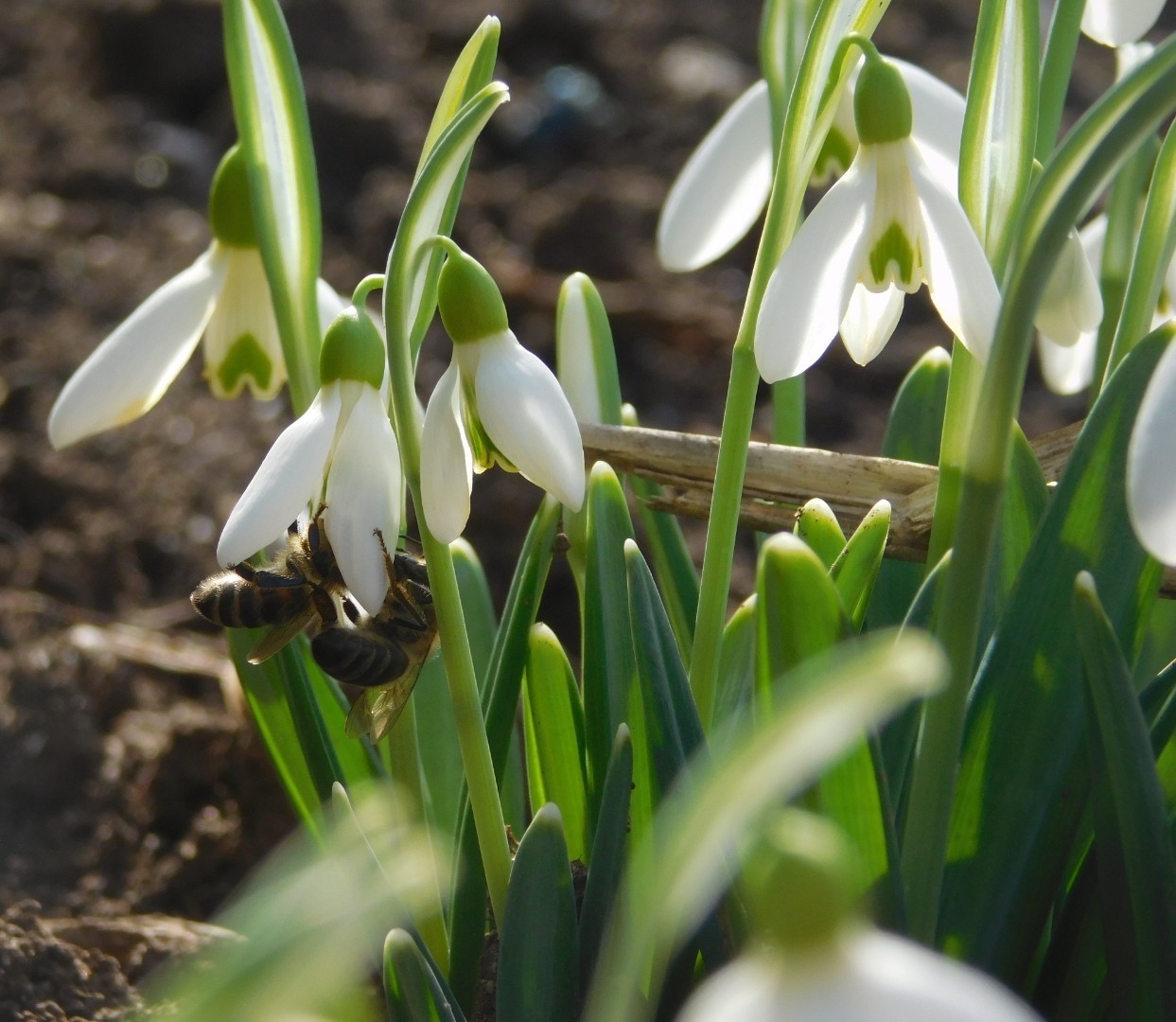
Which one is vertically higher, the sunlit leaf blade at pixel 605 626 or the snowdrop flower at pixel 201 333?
the snowdrop flower at pixel 201 333

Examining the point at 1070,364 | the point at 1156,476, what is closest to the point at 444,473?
the point at 1156,476

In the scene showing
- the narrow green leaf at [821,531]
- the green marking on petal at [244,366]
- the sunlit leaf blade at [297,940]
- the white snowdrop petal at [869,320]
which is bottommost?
the sunlit leaf blade at [297,940]

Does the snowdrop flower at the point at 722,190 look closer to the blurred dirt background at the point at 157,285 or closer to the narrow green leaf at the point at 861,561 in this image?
the narrow green leaf at the point at 861,561

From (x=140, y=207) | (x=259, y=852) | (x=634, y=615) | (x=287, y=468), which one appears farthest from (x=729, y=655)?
(x=140, y=207)

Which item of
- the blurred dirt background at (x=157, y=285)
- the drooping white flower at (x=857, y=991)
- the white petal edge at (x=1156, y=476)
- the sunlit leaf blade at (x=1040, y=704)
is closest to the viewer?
the drooping white flower at (x=857, y=991)

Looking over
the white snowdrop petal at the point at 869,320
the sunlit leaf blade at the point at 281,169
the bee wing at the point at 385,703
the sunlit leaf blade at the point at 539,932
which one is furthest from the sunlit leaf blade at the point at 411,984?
the white snowdrop petal at the point at 869,320

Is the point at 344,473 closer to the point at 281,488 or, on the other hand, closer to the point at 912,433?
the point at 281,488

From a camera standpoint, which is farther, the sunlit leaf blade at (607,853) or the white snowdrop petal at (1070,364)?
the white snowdrop petal at (1070,364)

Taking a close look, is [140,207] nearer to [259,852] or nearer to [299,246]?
[259,852]
